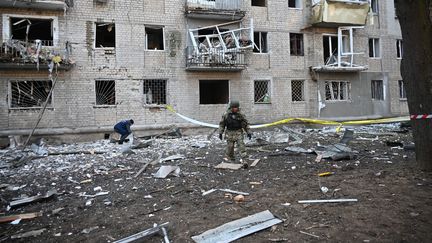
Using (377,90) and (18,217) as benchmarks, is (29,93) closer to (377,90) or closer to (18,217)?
(18,217)

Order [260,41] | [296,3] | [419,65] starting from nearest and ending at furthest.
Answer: [419,65]
[260,41]
[296,3]

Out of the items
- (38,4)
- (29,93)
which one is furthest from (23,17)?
(29,93)

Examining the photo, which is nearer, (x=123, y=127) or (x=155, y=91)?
(x=123, y=127)

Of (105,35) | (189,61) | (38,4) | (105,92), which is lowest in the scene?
(105,92)

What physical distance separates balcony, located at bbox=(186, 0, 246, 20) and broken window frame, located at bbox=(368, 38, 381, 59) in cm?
901

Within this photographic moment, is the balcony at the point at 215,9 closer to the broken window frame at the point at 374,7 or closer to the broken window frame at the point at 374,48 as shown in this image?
the broken window frame at the point at 374,48

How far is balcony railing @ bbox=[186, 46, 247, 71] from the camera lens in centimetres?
1479

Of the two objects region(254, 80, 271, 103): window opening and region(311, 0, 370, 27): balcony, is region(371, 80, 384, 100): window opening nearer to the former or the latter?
region(311, 0, 370, 27): balcony

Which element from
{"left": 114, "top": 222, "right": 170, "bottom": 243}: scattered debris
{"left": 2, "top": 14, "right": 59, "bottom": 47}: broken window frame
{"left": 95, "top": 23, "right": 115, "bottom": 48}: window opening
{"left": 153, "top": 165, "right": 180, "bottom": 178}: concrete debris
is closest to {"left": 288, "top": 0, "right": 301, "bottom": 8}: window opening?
{"left": 95, "top": 23, "right": 115, "bottom": 48}: window opening

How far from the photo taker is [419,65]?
5.35 meters

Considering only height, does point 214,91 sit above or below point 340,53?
below

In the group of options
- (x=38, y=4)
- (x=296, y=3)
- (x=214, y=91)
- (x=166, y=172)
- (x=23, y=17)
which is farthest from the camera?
(x=214, y=91)

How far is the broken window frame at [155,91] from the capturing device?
14.9 m

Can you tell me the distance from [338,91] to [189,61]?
9.34 m
